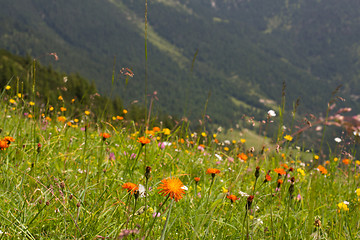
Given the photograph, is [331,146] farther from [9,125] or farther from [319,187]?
[9,125]

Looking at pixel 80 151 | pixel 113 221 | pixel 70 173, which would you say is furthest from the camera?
pixel 80 151

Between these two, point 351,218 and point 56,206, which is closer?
point 56,206

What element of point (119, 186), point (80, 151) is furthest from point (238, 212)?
point (80, 151)

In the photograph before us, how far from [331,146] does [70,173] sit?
334 cm

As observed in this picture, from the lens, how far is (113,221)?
7.05 feet

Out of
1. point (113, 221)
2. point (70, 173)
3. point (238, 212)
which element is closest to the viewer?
point (113, 221)

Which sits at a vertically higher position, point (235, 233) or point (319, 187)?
point (319, 187)

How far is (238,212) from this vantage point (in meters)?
2.64

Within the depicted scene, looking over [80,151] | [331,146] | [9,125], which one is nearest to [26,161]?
[80,151]

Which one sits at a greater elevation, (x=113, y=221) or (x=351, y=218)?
(x=351, y=218)

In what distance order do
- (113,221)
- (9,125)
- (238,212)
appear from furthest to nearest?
(9,125) → (238,212) → (113,221)

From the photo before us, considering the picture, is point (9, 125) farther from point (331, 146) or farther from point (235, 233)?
point (331, 146)

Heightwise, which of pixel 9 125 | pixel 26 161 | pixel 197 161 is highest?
pixel 197 161

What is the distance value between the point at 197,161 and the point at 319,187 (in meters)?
1.56
